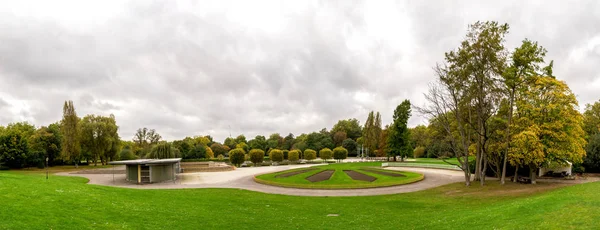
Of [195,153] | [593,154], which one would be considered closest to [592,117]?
[593,154]

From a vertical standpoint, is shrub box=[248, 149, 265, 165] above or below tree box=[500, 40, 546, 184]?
below

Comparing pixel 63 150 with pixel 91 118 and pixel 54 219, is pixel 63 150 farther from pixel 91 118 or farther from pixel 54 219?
pixel 54 219

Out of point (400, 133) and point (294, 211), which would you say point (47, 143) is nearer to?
point (294, 211)

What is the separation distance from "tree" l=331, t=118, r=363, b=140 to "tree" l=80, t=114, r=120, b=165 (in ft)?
278

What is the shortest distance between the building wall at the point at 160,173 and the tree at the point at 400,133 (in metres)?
44.7

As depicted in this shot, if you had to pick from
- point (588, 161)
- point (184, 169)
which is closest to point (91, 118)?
point (184, 169)

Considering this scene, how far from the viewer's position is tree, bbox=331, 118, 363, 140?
433ft

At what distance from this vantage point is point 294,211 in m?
21.3

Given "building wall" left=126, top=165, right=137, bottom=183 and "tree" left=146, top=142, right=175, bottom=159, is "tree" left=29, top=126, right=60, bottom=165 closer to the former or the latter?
"tree" left=146, top=142, right=175, bottom=159

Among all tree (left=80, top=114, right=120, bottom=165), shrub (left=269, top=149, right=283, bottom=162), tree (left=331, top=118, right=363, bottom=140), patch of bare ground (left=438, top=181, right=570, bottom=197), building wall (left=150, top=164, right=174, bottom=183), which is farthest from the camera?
tree (left=331, top=118, right=363, bottom=140)

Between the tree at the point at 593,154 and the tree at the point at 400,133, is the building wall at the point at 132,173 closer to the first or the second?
the tree at the point at 400,133

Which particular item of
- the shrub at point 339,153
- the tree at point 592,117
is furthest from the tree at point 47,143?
the tree at point 592,117

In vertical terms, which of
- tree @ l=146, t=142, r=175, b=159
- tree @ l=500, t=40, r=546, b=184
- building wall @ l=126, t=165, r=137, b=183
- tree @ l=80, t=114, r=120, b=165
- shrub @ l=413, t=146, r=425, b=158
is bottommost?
shrub @ l=413, t=146, r=425, b=158

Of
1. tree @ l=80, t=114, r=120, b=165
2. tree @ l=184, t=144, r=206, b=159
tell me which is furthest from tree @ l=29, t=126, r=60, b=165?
tree @ l=184, t=144, r=206, b=159
